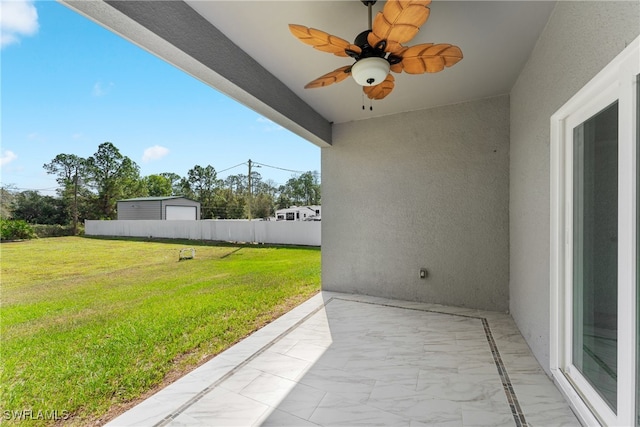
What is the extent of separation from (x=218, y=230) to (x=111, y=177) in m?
3.25

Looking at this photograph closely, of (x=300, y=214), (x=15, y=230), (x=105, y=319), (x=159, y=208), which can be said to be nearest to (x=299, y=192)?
(x=300, y=214)

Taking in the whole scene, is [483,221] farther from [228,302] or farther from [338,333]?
[228,302]

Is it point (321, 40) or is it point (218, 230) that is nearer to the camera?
point (321, 40)

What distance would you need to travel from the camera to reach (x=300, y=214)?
866 cm

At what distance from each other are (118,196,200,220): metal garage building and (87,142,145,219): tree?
5.6 inches

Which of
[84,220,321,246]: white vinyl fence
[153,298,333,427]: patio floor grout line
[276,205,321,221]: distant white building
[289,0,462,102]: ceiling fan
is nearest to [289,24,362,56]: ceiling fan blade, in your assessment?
[289,0,462,102]: ceiling fan

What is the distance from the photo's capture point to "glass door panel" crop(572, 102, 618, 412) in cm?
122

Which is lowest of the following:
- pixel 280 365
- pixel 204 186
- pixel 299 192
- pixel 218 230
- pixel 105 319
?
pixel 280 365

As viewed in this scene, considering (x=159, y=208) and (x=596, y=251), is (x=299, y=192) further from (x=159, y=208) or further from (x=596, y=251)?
(x=596, y=251)

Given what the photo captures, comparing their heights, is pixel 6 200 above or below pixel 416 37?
below

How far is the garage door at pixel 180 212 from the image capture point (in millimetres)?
4723

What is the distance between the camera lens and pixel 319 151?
163 inches

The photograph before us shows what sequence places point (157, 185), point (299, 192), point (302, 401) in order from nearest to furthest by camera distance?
point (302, 401)
point (157, 185)
point (299, 192)

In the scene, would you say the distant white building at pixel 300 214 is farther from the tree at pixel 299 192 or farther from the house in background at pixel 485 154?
the house in background at pixel 485 154
